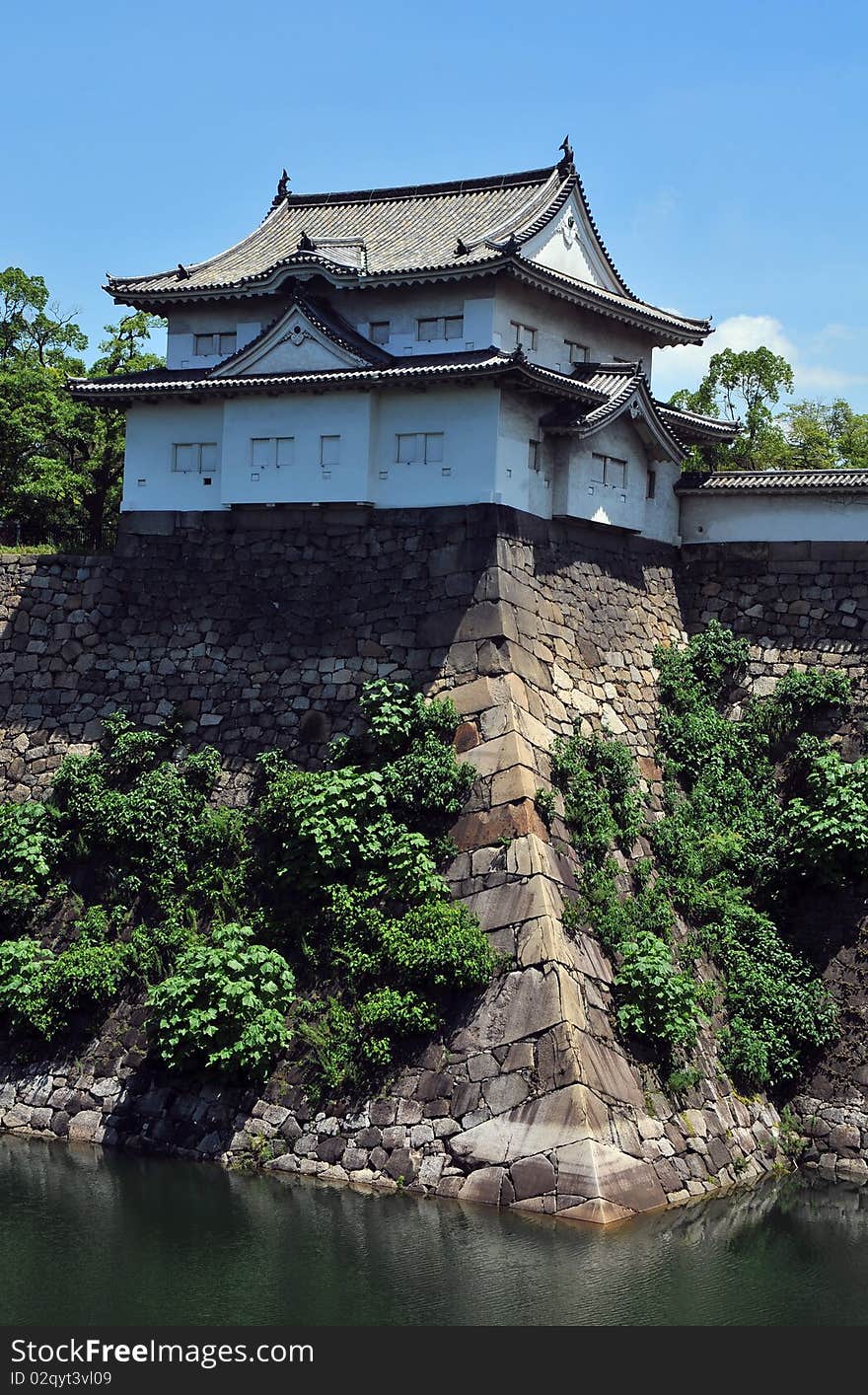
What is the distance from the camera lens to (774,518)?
31047 mm

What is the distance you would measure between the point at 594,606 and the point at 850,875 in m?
6.43

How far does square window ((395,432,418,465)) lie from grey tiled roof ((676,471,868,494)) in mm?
5935

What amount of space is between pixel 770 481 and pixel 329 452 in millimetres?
8231

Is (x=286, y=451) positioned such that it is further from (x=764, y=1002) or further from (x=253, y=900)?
(x=764, y=1002)

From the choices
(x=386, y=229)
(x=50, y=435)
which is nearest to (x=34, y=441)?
(x=50, y=435)

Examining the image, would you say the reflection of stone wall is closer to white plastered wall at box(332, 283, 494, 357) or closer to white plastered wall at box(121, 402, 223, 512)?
white plastered wall at box(121, 402, 223, 512)

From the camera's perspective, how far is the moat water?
1867cm

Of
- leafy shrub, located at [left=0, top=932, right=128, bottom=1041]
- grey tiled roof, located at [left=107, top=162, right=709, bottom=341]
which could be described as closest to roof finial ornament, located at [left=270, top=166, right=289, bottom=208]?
grey tiled roof, located at [left=107, top=162, right=709, bottom=341]

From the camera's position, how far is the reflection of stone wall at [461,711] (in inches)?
896

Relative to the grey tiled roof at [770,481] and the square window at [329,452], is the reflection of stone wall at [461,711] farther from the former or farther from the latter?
the grey tiled roof at [770,481]

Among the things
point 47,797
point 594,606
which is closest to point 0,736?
point 47,797

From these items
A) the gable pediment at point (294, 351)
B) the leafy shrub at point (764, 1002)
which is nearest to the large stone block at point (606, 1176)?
the leafy shrub at point (764, 1002)

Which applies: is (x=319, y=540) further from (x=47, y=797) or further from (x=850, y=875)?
(x=850, y=875)

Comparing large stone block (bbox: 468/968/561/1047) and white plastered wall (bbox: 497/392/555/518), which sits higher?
white plastered wall (bbox: 497/392/555/518)
